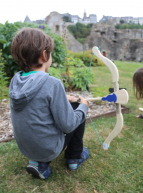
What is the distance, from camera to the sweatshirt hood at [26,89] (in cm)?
100

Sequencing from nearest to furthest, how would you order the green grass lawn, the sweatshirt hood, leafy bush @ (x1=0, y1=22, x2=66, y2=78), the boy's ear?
1. the sweatshirt hood
2. the boy's ear
3. the green grass lawn
4. leafy bush @ (x1=0, y1=22, x2=66, y2=78)

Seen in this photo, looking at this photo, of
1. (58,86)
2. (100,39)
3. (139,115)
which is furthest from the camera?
(100,39)

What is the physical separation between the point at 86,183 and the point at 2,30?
392cm

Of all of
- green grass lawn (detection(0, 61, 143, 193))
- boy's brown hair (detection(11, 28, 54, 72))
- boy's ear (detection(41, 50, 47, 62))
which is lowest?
green grass lawn (detection(0, 61, 143, 193))

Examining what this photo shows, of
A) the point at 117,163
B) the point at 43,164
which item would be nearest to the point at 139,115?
the point at 117,163

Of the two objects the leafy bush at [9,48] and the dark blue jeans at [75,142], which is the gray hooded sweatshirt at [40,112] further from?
the leafy bush at [9,48]

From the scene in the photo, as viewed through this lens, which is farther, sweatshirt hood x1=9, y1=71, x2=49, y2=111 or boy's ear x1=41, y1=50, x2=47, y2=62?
boy's ear x1=41, y1=50, x2=47, y2=62

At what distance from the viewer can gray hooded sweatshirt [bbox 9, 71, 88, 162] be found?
1027mm

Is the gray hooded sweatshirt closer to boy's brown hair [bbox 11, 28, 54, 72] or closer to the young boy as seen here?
the young boy

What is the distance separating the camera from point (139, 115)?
2814 mm

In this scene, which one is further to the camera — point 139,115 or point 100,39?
point 100,39

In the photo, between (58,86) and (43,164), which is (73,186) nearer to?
(43,164)

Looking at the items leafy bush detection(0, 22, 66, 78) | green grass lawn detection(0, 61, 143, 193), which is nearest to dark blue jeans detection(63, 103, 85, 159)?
green grass lawn detection(0, 61, 143, 193)

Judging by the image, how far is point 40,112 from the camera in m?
1.10
